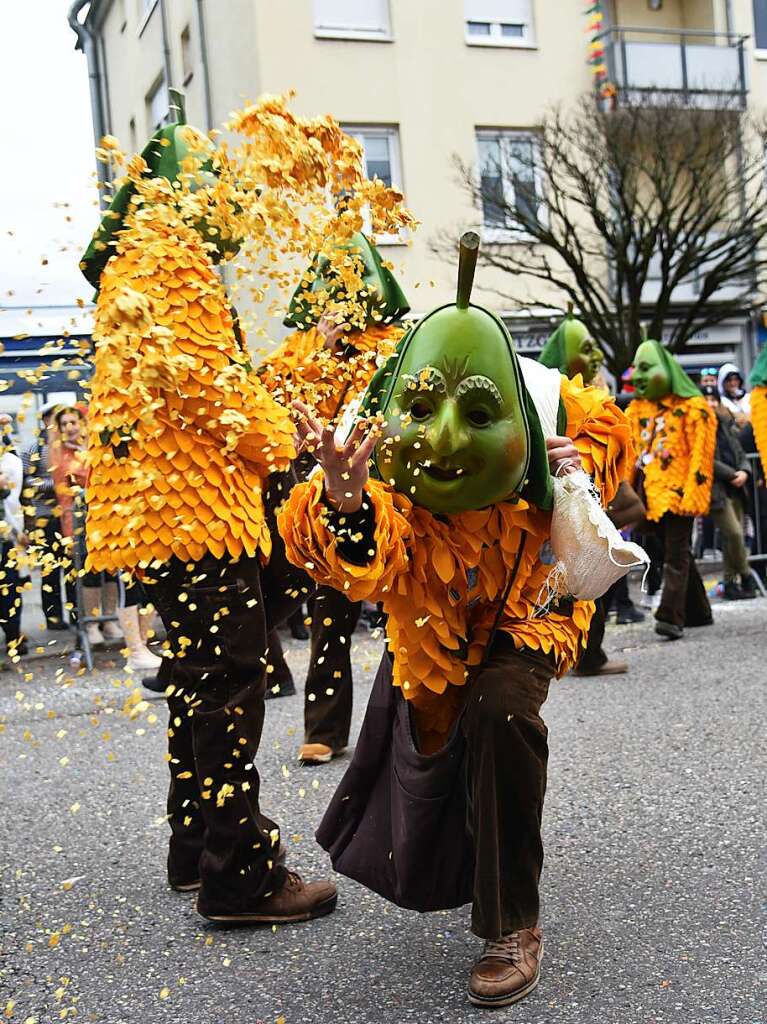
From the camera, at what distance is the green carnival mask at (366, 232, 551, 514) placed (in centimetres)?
265

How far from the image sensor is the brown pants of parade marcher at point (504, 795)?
276cm

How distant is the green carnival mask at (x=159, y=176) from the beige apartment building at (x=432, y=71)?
547 inches

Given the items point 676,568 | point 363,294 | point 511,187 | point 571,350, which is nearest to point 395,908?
point 363,294

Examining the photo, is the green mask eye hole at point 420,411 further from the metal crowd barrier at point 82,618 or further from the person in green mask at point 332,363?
the metal crowd barrier at point 82,618

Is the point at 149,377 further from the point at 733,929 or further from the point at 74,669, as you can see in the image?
the point at 74,669

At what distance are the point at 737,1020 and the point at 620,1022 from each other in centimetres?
26

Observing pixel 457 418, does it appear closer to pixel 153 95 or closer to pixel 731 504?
pixel 731 504

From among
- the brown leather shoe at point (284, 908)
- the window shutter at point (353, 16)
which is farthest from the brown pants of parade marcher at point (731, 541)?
the window shutter at point (353, 16)

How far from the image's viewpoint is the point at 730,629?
8.08m

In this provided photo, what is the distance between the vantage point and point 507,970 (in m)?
2.82

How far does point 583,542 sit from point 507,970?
3.43 feet

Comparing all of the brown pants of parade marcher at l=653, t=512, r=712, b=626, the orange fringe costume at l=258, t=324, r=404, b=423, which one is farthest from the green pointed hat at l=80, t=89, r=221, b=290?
the brown pants of parade marcher at l=653, t=512, r=712, b=626

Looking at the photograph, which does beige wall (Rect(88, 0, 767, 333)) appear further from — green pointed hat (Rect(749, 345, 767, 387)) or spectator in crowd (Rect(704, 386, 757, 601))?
green pointed hat (Rect(749, 345, 767, 387))

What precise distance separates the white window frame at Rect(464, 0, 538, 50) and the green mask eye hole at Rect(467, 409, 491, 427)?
1780cm
